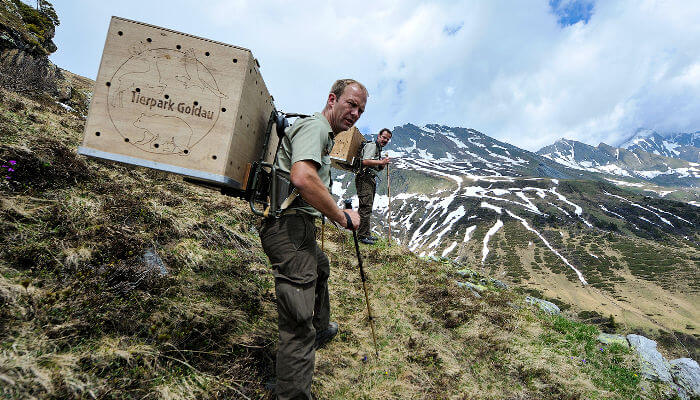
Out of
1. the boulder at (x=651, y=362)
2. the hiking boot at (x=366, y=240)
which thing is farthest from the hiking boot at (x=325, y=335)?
the boulder at (x=651, y=362)

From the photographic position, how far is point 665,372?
20.7 ft

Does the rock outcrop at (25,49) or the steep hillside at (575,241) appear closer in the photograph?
the rock outcrop at (25,49)

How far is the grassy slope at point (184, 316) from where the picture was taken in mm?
2623

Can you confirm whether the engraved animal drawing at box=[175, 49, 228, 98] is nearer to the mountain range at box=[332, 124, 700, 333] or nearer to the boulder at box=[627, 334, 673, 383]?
the boulder at box=[627, 334, 673, 383]

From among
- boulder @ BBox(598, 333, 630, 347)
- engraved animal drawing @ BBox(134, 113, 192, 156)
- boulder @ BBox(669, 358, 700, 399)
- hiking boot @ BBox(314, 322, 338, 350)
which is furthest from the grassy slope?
engraved animal drawing @ BBox(134, 113, 192, 156)

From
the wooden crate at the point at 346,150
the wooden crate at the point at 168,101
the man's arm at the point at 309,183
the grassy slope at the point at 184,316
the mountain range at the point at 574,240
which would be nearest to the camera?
the grassy slope at the point at 184,316

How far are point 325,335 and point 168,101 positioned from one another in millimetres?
3680

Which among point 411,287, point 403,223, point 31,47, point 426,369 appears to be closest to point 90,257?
point 426,369

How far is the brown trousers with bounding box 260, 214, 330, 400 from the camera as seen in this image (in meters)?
2.82

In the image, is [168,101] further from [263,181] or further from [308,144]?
[308,144]

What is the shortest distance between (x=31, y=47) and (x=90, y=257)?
49.8 feet

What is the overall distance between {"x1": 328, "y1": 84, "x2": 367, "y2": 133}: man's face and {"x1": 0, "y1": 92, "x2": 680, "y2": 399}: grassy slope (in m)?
2.87

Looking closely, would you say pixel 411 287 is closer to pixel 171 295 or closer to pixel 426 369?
pixel 426 369

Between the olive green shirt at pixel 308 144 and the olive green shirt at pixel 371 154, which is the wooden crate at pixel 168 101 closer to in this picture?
the olive green shirt at pixel 308 144
